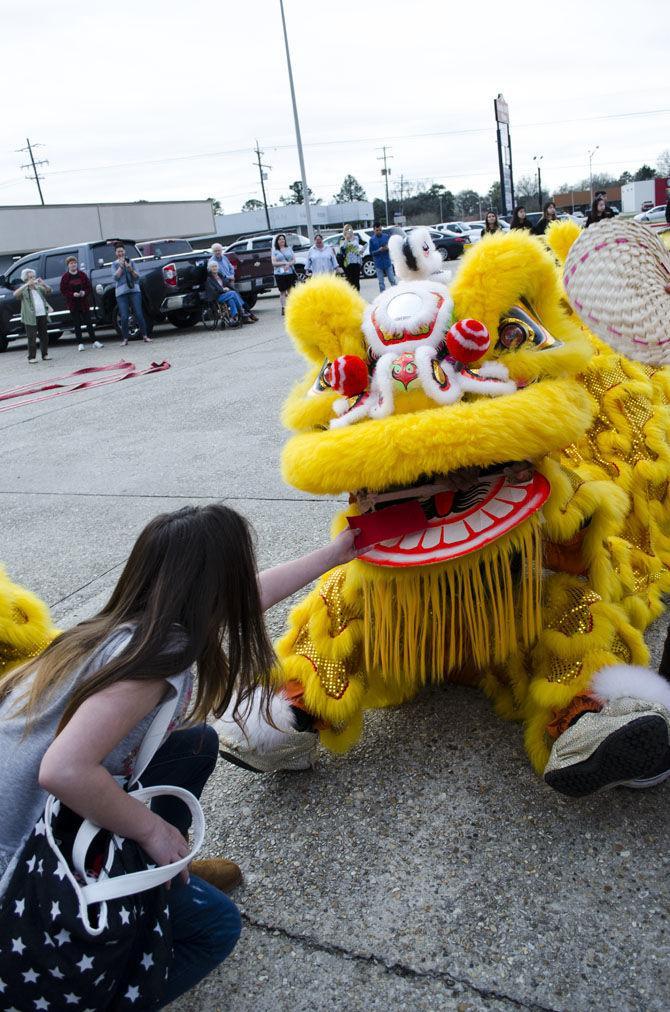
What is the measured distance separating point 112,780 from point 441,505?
1.05 metres

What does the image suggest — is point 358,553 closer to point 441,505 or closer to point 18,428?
point 441,505

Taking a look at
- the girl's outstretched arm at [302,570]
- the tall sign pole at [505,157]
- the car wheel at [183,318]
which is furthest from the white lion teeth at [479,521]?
the tall sign pole at [505,157]

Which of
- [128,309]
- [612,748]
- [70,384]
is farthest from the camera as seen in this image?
[128,309]

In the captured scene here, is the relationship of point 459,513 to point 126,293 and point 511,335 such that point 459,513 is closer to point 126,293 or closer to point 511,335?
point 511,335

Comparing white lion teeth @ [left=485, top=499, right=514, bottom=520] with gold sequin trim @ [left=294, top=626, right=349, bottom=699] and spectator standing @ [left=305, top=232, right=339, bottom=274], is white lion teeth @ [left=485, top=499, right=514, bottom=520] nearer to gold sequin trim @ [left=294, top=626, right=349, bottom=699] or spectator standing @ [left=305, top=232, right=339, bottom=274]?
gold sequin trim @ [left=294, top=626, right=349, bottom=699]

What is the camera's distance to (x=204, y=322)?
570 inches

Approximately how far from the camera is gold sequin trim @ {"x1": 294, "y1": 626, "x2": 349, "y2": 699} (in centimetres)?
227

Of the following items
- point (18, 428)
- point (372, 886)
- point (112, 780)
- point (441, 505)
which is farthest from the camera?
point (18, 428)

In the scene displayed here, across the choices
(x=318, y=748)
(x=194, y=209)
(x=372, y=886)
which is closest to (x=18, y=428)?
(x=318, y=748)

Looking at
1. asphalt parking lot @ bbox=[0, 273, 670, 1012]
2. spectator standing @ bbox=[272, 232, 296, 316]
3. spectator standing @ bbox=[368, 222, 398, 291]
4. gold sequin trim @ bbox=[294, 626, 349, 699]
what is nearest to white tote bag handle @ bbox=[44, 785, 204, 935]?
asphalt parking lot @ bbox=[0, 273, 670, 1012]

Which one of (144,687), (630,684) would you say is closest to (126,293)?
(630,684)

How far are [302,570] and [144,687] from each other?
0.65 metres

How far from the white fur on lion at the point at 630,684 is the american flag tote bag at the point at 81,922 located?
1.09 m

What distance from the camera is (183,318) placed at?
14.7 metres
